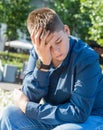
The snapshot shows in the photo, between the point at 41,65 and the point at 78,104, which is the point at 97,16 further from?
the point at 78,104

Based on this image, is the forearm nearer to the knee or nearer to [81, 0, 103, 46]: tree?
the knee

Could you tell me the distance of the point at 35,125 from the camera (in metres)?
3.67

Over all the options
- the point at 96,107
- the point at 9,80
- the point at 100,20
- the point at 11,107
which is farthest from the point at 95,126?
the point at 9,80

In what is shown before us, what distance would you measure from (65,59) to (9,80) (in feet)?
54.4

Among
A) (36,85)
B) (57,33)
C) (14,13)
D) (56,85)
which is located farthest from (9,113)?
(14,13)

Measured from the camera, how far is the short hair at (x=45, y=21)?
3322 millimetres

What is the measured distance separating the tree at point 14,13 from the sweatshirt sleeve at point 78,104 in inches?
1400

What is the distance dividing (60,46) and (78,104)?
1.51ft

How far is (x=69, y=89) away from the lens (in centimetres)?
355

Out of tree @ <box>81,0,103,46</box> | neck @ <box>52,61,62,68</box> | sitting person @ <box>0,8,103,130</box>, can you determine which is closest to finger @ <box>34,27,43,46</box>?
sitting person @ <box>0,8,103,130</box>

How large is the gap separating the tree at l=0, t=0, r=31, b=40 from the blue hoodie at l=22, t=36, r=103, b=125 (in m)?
35.4

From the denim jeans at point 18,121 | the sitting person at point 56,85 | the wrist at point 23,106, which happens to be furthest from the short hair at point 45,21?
the denim jeans at point 18,121

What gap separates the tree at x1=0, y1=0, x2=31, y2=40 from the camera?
128 ft

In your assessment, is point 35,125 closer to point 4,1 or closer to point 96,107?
point 96,107
